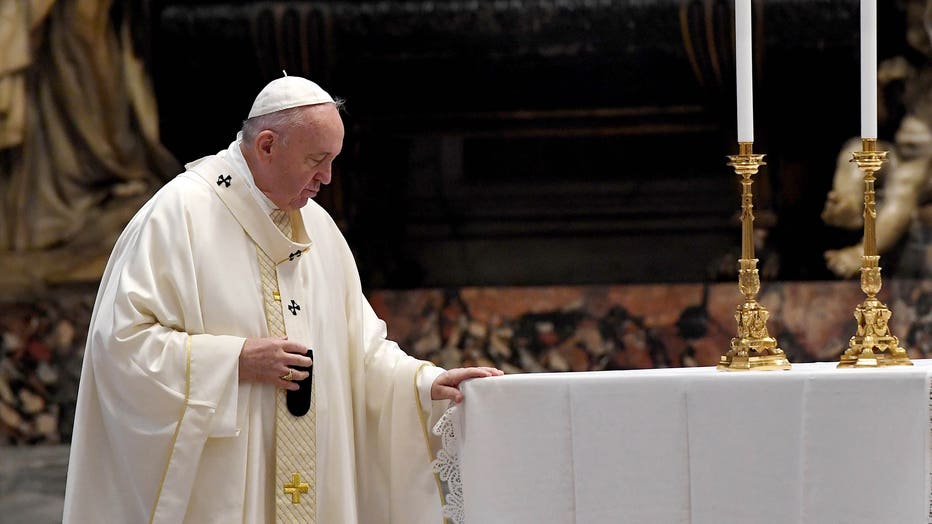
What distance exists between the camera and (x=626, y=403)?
3.46 metres

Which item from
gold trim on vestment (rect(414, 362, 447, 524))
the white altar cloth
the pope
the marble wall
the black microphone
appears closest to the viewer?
the white altar cloth

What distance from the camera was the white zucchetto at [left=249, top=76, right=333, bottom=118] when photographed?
→ 12.5ft

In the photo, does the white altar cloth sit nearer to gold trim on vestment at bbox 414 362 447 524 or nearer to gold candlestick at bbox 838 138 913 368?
gold candlestick at bbox 838 138 913 368

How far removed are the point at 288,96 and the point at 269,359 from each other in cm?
72

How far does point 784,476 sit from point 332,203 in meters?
4.26

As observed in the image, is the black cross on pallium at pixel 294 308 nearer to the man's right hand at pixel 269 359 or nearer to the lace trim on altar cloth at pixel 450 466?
the man's right hand at pixel 269 359

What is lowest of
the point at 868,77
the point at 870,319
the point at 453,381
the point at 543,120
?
the point at 453,381

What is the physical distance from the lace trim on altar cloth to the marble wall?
334 centimetres

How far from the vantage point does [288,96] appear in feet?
12.5

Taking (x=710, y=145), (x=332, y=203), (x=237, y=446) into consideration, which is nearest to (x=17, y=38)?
(x=332, y=203)

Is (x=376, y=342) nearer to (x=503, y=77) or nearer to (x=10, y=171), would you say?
(x=503, y=77)

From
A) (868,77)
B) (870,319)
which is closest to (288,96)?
(868,77)

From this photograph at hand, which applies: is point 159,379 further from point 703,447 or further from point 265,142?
point 703,447

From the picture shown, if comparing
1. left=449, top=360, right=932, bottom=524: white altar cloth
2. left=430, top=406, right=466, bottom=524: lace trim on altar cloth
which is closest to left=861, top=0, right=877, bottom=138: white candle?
left=449, top=360, right=932, bottom=524: white altar cloth
